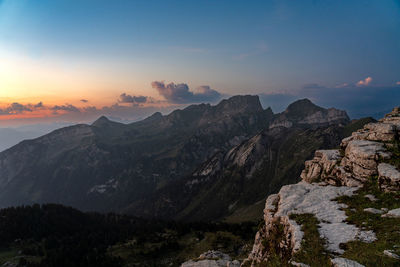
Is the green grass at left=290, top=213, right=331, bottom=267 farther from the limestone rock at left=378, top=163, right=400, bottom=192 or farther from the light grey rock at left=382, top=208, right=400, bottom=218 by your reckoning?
the limestone rock at left=378, top=163, right=400, bottom=192

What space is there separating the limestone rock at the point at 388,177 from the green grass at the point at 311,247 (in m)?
11.6

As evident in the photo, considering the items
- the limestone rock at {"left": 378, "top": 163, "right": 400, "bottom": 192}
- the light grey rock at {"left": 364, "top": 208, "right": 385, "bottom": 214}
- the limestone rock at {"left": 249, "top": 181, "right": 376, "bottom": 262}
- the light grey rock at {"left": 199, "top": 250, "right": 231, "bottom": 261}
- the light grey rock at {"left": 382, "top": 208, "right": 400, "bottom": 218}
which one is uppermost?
the limestone rock at {"left": 378, "top": 163, "right": 400, "bottom": 192}

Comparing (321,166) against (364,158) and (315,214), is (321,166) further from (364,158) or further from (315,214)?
(315,214)

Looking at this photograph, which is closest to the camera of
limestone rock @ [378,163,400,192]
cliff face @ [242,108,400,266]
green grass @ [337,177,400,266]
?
green grass @ [337,177,400,266]

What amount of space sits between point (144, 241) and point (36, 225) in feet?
364

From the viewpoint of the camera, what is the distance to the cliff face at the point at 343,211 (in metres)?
18.8

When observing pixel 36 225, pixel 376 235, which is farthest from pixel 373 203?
pixel 36 225

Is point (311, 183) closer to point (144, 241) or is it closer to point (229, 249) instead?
point (229, 249)

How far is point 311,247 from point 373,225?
24.8 ft

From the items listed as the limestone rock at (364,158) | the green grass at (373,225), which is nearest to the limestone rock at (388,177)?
the green grass at (373,225)

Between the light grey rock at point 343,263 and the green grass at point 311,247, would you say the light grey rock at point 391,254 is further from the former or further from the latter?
the green grass at point 311,247

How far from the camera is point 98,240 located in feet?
483

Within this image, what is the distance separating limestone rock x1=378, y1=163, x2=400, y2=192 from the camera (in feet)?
91.5

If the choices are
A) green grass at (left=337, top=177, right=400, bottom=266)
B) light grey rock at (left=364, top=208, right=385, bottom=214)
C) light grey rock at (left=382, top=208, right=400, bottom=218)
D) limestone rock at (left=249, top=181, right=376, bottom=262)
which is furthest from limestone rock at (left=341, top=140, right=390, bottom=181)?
light grey rock at (left=382, top=208, right=400, bottom=218)
